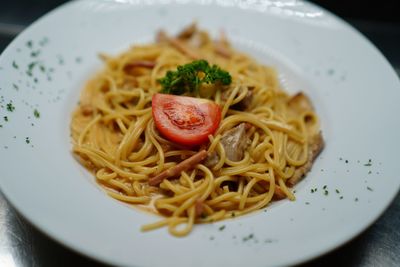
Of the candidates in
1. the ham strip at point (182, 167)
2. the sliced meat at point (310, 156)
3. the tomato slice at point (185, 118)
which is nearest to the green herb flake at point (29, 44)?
the tomato slice at point (185, 118)

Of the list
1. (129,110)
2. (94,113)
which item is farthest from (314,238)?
(94,113)

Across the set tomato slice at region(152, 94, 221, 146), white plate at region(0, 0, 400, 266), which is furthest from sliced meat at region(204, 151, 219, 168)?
white plate at region(0, 0, 400, 266)

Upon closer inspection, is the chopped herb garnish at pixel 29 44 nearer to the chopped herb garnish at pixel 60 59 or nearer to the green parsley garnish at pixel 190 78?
the chopped herb garnish at pixel 60 59

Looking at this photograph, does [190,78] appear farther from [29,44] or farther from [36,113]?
[29,44]

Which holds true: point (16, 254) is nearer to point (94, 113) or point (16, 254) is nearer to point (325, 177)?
point (94, 113)

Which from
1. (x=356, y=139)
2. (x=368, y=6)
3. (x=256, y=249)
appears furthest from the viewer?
(x=368, y=6)

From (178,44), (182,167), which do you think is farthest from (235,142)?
(178,44)
